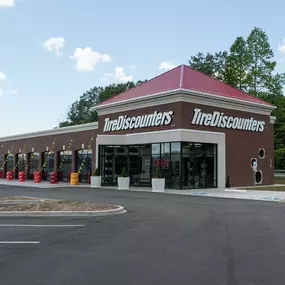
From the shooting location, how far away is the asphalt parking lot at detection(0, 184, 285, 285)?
624 cm

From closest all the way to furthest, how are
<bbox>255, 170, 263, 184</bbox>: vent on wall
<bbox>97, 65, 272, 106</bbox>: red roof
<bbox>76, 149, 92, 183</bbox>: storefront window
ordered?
1. <bbox>97, 65, 272, 106</bbox>: red roof
2. <bbox>255, 170, 263, 184</bbox>: vent on wall
3. <bbox>76, 149, 92, 183</bbox>: storefront window

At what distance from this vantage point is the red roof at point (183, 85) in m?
29.5

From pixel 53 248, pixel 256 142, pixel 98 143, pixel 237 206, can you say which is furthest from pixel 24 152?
pixel 53 248

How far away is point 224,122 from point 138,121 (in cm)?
643

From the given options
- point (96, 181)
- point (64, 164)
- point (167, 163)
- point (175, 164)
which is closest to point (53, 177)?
point (64, 164)

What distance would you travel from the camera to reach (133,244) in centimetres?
880

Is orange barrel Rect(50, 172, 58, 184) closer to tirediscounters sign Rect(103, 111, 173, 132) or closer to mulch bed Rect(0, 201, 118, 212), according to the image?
tirediscounters sign Rect(103, 111, 173, 132)

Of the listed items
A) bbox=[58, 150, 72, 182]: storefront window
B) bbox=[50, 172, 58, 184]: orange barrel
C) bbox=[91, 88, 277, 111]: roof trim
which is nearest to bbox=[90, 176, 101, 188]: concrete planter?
bbox=[91, 88, 277, 111]: roof trim

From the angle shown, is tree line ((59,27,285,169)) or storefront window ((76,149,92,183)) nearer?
storefront window ((76,149,92,183))

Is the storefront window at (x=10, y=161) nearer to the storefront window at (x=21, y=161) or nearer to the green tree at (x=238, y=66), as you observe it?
the storefront window at (x=21, y=161)

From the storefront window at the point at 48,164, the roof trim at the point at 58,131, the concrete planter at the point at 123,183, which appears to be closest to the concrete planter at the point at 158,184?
the concrete planter at the point at 123,183

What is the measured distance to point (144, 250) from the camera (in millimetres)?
8172

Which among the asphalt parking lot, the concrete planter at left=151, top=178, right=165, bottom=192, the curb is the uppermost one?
the concrete planter at left=151, top=178, right=165, bottom=192

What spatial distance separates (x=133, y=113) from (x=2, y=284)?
84.7 ft
